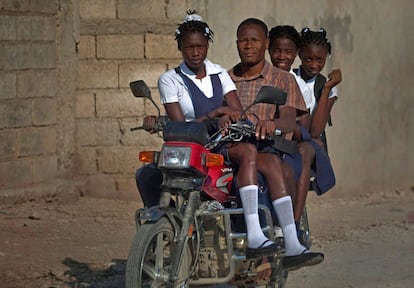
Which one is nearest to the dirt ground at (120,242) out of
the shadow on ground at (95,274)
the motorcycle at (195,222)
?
the shadow on ground at (95,274)

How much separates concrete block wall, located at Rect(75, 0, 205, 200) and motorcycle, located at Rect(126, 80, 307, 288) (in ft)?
12.7

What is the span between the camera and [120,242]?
28.1 feet

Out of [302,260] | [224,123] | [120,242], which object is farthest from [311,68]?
[120,242]

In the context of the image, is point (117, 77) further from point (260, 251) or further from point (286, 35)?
point (260, 251)

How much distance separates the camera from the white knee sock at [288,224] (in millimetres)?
6012

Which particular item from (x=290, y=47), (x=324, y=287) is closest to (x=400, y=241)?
(x=324, y=287)

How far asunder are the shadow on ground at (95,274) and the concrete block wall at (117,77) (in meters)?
2.09

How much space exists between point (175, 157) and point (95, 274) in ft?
7.55

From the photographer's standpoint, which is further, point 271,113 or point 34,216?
point 34,216

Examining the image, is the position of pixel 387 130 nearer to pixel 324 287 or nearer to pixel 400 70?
pixel 400 70

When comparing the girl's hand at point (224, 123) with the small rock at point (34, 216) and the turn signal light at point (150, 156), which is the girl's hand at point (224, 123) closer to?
the turn signal light at point (150, 156)

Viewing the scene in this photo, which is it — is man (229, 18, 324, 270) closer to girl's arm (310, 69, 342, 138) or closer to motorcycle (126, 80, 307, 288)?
motorcycle (126, 80, 307, 288)

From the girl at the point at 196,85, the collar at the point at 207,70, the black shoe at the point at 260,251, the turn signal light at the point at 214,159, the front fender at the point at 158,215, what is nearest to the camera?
the front fender at the point at 158,215

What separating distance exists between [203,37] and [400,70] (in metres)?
5.04
